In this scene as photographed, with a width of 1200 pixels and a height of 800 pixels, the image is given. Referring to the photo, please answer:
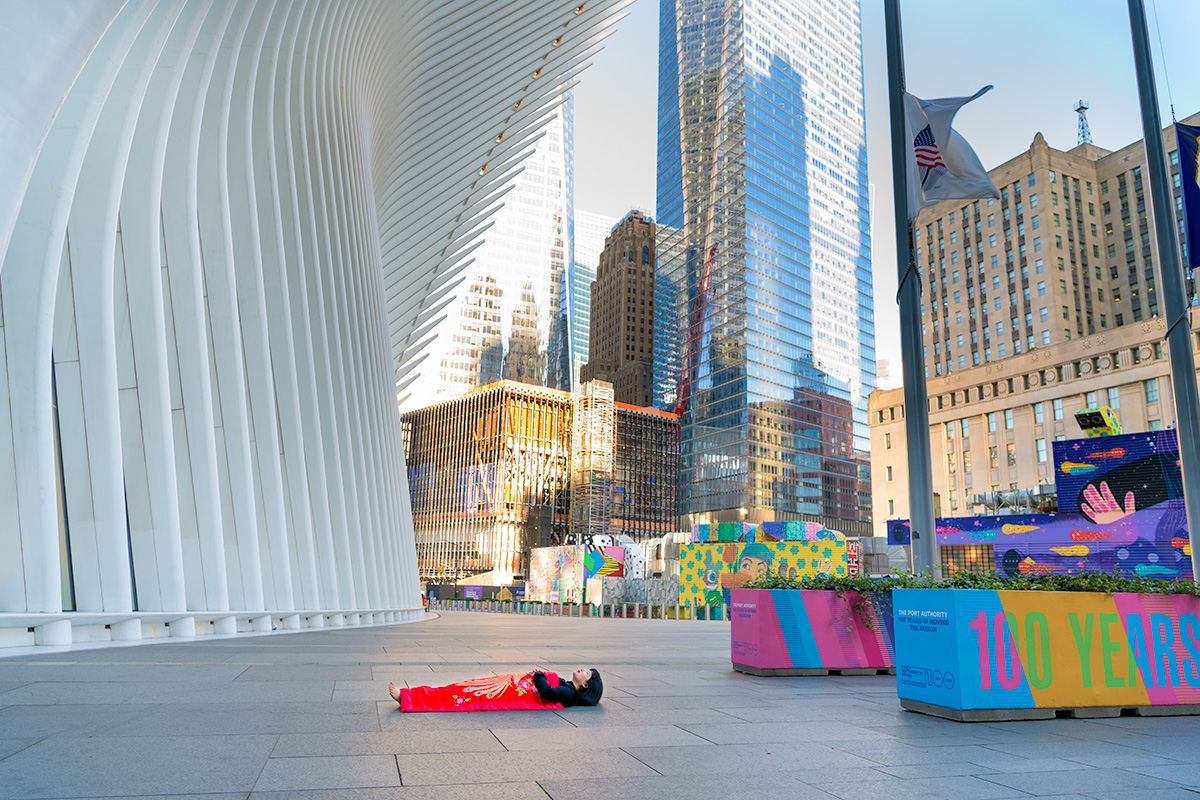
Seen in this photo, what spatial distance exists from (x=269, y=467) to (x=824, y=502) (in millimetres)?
121922

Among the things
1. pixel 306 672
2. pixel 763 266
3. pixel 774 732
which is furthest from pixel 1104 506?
pixel 763 266

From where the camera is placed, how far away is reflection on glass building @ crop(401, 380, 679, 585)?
375ft

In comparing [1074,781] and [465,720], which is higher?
[465,720]

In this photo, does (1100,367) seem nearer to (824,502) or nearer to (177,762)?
(824,502)

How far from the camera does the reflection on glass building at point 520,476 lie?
114m

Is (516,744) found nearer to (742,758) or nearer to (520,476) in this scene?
(742,758)

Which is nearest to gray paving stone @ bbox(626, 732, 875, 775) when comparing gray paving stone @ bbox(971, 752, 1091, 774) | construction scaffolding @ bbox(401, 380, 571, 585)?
gray paving stone @ bbox(971, 752, 1091, 774)

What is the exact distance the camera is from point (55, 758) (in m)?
4.45

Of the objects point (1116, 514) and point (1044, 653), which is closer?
point (1044, 653)

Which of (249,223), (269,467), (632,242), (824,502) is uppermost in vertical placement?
(632,242)

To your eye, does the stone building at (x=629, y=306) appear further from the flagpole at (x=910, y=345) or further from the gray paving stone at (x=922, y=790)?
the gray paving stone at (x=922, y=790)

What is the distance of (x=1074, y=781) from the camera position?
196 inches

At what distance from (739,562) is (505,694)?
119 ft

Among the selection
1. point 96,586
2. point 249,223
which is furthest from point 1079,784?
point 249,223
